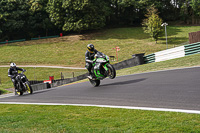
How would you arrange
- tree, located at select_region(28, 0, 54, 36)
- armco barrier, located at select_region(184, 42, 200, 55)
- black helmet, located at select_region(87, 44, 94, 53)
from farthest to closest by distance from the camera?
tree, located at select_region(28, 0, 54, 36)
armco barrier, located at select_region(184, 42, 200, 55)
black helmet, located at select_region(87, 44, 94, 53)

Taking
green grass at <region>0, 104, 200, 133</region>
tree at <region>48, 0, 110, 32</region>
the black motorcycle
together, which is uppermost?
tree at <region>48, 0, 110, 32</region>

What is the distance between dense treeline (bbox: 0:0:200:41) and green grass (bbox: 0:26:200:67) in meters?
4.87

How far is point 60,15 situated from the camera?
2589 inches

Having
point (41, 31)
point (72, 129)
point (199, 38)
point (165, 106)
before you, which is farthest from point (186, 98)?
point (41, 31)

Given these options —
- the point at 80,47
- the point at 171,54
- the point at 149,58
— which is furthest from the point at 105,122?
the point at 80,47

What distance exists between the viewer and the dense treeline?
64000 millimetres

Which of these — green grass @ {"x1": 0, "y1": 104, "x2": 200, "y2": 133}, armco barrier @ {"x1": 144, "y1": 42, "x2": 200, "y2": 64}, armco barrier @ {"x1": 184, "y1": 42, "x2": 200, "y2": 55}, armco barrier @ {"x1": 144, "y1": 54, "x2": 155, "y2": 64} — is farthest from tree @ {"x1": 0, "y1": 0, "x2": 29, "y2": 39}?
green grass @ {"x1": 0, "y1": 104, "x2": 200, "y2": 133}

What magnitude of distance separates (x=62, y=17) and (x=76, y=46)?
12438mm

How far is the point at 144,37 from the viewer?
210 feet

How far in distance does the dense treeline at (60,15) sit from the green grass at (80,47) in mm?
4866

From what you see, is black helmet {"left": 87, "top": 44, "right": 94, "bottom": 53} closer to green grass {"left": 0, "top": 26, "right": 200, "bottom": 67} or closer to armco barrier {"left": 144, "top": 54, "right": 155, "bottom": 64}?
armco barrier {"left": 144, "top": 54, "right": 155, "bottom": 64}

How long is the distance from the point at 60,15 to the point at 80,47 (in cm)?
1464

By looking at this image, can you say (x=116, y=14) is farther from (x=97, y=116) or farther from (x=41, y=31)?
(x=97, y=116)

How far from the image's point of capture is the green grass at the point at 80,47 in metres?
48.8
